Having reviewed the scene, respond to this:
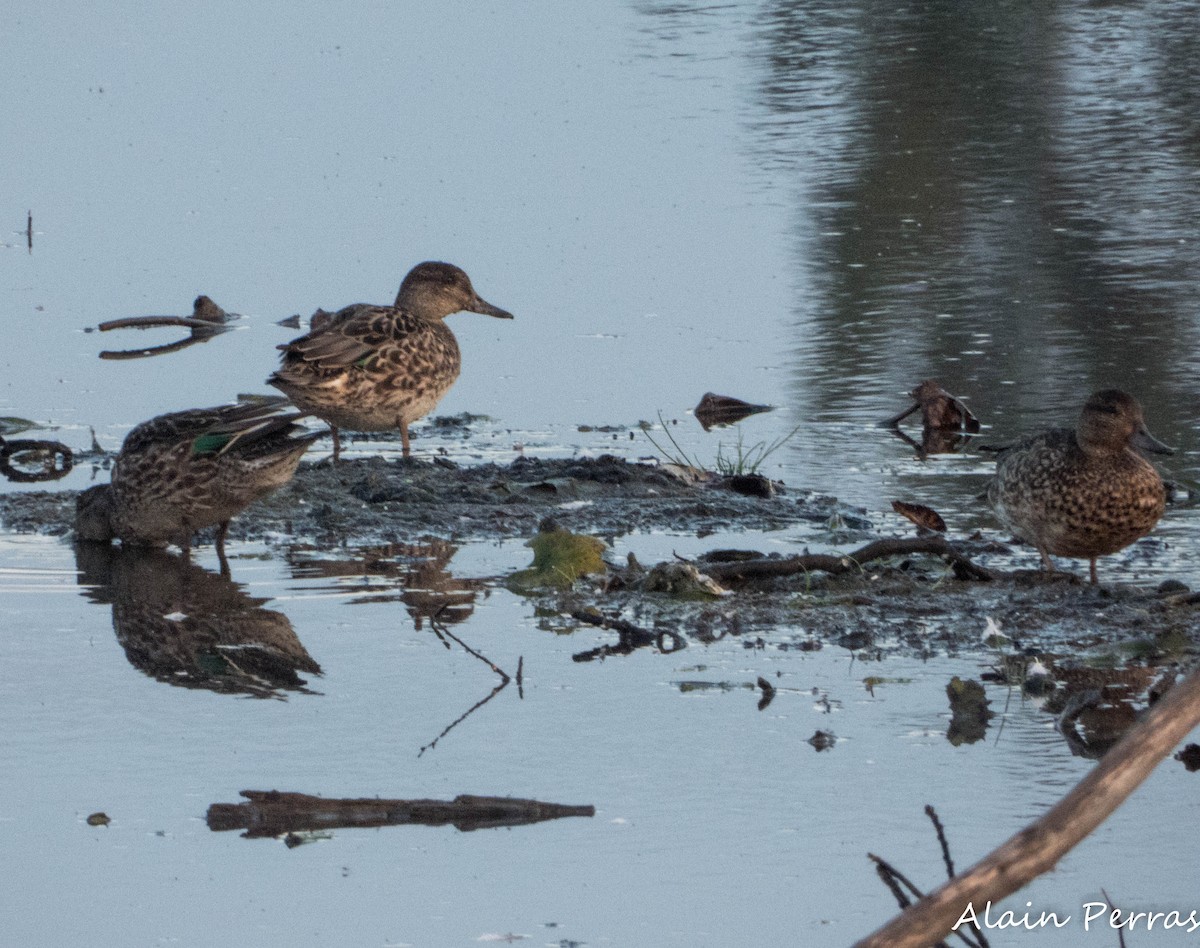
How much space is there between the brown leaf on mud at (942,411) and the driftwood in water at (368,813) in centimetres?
506

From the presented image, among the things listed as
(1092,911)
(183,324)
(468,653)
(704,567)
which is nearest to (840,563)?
(704,567)

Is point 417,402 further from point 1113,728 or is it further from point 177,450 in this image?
point 1113,728

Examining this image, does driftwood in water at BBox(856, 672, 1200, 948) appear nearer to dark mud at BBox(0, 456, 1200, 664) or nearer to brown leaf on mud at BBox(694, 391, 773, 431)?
dark mud at BBox(0, 456, 1200, 664)

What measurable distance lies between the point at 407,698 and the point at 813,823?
5.10ft

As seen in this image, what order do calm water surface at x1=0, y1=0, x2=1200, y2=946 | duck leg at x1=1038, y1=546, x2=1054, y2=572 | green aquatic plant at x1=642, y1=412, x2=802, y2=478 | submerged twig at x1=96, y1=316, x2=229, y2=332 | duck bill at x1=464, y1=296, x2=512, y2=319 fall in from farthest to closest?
submerged twig at x1=96, y1=316, x2=229, y2=332
duck bill at x1=464, y1=296, x2=512, y2=319
green aquatic plant at x1=642, y1=412, x2=802, y2=478
duck leg at x1=1038, y1=546, x2=1054, y2=572
calm water surface at x1=0, y1=0, x2=1200, y2=946

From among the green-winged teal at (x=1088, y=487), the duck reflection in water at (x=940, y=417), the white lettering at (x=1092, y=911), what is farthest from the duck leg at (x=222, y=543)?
the white lettering at (x=1092, y=911)

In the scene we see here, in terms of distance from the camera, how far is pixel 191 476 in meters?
8.07

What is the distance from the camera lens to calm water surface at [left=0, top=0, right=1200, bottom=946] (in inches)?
192

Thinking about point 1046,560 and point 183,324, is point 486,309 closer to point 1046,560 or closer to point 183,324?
point 183,324

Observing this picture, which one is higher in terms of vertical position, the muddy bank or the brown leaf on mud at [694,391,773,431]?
the muddy bank

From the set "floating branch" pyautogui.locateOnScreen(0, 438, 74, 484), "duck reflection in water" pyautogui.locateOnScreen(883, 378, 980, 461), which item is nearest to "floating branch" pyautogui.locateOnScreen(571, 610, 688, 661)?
"duck reflection in water" pyautogui.locateOnScreen(883, 378, 980, 461)

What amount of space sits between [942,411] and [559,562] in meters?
3.04

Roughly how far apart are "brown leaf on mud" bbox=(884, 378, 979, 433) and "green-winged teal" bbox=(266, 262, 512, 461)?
2284 mm

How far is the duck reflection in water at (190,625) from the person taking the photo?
648 cm
